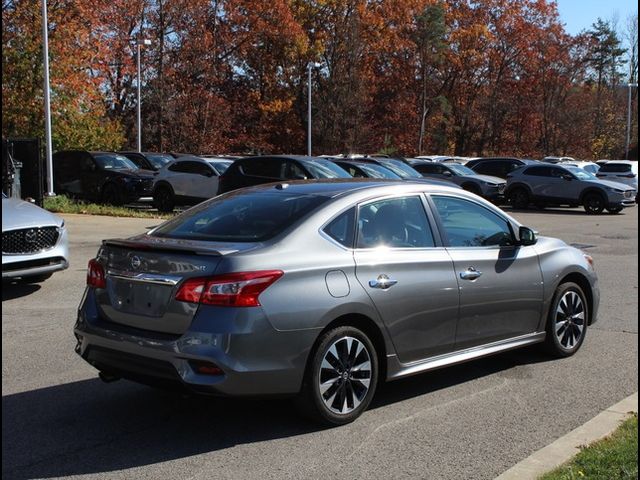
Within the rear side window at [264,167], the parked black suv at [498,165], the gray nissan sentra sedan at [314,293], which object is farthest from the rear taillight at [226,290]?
the parked black suv at [498,165]

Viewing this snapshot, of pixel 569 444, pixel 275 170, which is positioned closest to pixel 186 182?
pixel 275 170

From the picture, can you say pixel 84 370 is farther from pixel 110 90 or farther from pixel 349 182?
pixel 110 90

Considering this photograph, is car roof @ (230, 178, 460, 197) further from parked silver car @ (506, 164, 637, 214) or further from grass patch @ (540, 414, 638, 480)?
parked silver car @ (506, 164, 637, 214)

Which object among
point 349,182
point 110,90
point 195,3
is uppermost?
point 195,3

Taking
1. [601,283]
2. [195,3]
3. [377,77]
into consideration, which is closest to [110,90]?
[195,3]

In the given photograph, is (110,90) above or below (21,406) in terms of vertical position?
above

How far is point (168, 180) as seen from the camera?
21.1 metres

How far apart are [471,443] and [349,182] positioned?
218cm

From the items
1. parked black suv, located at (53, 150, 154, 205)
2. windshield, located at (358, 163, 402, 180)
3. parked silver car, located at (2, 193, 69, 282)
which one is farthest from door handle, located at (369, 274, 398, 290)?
parked black suv, located at (53, 150, 154, 205)

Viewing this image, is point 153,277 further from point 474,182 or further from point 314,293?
point 474,182

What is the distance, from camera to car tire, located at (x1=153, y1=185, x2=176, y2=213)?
2106cm

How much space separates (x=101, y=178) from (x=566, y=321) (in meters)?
18.2

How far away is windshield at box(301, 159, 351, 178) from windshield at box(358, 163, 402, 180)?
9.26 ft

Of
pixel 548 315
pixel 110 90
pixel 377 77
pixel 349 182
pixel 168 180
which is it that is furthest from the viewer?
pixel 377 77
